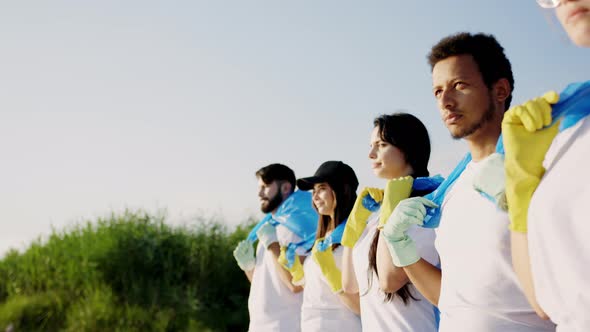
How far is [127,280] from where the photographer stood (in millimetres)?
10250

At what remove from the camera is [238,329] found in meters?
10.2

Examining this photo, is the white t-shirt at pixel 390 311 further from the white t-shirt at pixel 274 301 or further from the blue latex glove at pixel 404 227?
the white t-shirt at pixel 274 301

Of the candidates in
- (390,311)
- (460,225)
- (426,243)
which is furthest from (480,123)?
(390,311)

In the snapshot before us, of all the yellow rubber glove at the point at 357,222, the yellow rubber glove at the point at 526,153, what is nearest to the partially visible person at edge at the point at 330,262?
the yellow rubber glove at the point at 357,222

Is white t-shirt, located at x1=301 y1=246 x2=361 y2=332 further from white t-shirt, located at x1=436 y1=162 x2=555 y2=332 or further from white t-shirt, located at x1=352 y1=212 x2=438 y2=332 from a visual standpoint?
white t-shirt, located at x1=436 y1=162 x2=555 y2=332

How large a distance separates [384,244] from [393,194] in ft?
0.68

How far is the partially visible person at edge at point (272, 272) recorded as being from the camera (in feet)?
16.0

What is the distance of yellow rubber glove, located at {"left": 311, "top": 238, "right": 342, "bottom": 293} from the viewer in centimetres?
386

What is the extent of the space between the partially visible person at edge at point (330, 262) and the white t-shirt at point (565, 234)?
2491mm

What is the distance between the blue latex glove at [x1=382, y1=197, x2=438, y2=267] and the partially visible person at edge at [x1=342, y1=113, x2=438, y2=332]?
0.18m

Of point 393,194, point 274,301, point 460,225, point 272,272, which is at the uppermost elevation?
point 393,194

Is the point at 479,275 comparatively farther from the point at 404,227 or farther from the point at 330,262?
the point at 330,262

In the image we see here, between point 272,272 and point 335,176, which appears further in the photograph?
point 272,272

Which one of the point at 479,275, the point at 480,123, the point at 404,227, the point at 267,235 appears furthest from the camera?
the point at 267,235
